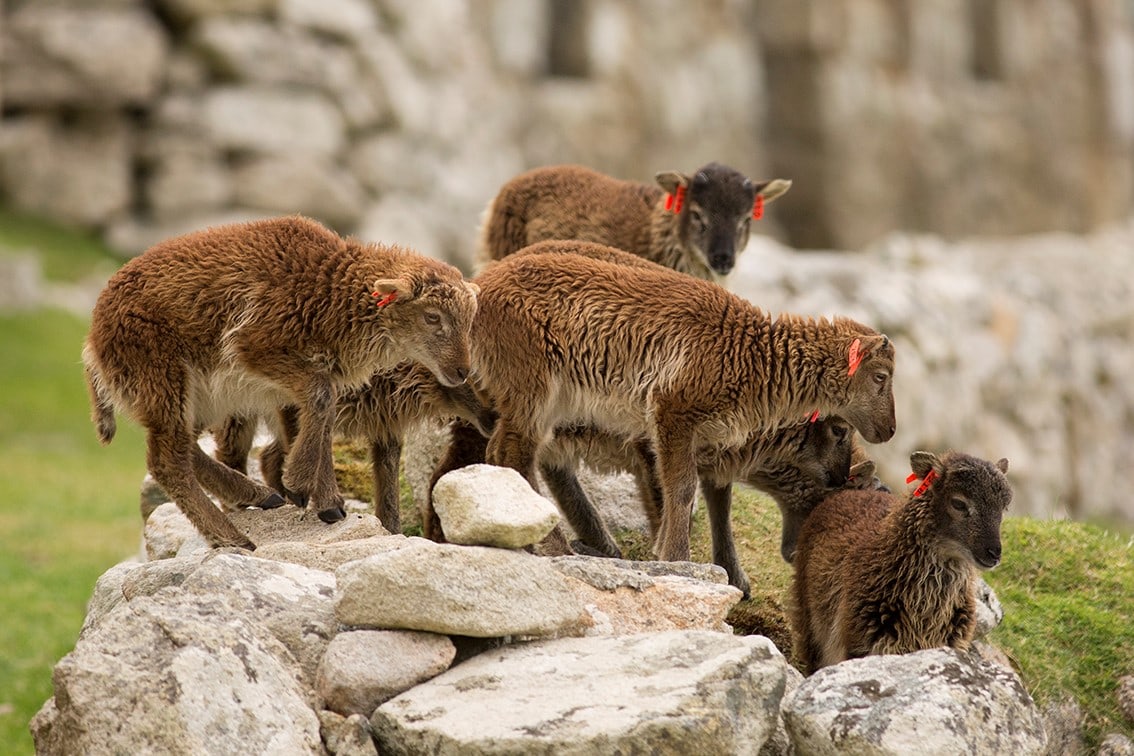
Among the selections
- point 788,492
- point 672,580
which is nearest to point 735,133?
point 788,492

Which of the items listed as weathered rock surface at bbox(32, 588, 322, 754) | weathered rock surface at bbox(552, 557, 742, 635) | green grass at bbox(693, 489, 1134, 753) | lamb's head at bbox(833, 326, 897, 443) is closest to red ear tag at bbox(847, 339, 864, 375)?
lamb's head at bbox(833, 326, 897, 443)

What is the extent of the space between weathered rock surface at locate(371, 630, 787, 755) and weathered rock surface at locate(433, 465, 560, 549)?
556 millimetres

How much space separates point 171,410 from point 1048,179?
122 ft

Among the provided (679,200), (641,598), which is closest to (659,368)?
(641,598)

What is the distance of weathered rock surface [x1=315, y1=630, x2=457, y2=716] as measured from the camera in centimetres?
669

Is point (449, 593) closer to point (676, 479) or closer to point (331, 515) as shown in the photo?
point (331, 515)

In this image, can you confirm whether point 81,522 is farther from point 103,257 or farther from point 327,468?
point 103,257

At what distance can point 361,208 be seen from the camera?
97.1 ft

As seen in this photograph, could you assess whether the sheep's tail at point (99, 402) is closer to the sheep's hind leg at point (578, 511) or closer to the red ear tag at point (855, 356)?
the sheep's hind leg at point (578, 511)

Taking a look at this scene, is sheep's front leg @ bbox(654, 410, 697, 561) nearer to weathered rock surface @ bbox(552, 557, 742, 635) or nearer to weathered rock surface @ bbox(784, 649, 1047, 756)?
weathered rock surface @ bbox(552, 557, 742, 635)

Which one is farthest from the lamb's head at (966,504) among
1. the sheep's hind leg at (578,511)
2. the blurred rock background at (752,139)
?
the blurred rock background at (752,139)

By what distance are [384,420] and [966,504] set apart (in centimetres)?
374

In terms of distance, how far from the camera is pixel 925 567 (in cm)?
859

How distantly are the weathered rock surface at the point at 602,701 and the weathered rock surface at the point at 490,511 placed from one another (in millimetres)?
556
